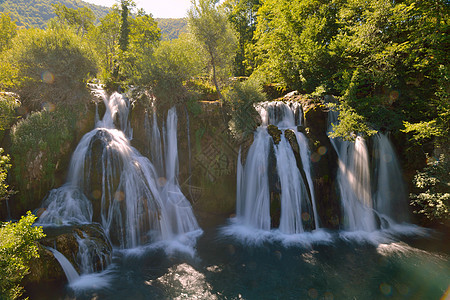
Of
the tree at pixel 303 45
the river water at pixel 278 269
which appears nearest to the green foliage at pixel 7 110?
the river water at pixel 278 269

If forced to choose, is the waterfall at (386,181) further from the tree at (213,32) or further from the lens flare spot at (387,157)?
the tree at (213,32)

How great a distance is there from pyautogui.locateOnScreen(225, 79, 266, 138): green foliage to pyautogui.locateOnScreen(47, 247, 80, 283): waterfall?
10759 mm

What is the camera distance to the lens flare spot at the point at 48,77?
46.2ft

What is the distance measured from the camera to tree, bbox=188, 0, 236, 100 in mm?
16734

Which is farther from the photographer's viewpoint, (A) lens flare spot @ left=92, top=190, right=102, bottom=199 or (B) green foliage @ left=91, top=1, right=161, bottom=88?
(B) green foliage @ left=91, top=1, right=161, bottom=88

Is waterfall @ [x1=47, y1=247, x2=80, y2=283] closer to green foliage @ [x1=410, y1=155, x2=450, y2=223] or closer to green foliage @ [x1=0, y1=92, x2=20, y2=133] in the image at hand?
green foliage @ [x1=0, y1=92, x2=20, y2=133]

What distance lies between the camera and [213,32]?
17078 millimetres

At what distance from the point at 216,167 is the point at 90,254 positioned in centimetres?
846

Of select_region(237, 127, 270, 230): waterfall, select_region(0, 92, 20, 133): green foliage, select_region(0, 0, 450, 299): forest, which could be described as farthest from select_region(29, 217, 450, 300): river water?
select_region(0, 92, 20, 133): green foliage

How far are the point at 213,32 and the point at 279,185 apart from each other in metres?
13.1

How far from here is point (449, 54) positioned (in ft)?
39.1

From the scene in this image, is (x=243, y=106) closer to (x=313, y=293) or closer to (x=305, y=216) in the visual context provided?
(x=305, y=216)

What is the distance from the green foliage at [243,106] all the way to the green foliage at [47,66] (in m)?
10.5

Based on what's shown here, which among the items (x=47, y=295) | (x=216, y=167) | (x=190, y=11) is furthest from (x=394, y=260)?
(x=190, y=11)
